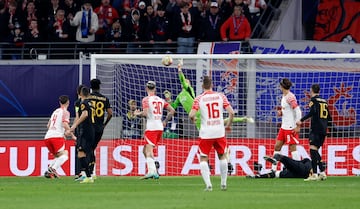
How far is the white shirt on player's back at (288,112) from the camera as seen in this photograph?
27.5 meters

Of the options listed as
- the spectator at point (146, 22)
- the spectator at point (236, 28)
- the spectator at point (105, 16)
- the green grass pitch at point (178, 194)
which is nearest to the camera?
the green grass pitch at point (178, 194)

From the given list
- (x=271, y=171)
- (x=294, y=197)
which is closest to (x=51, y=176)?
(x=271, y=171)

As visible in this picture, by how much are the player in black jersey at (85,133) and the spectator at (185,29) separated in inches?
343

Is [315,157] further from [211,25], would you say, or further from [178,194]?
[211,25]

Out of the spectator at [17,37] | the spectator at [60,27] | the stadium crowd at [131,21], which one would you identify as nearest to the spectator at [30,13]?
the stadium crowd at [131,21]

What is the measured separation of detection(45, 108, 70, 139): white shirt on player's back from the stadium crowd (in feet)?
19.8

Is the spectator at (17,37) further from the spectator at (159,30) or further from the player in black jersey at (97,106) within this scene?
the player in black jersey at (97,106)

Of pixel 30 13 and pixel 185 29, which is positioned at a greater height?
pixel 30 13

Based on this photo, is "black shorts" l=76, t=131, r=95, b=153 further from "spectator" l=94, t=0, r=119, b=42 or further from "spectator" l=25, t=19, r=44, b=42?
"spectator" l=25, t=19, r=44, b=42

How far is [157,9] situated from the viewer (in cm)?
3575

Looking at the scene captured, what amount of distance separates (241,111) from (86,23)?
6627 mm

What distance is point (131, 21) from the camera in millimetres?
35812

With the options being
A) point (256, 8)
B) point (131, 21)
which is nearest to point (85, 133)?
point (131, 21)

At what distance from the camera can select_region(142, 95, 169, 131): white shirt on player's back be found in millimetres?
27734
